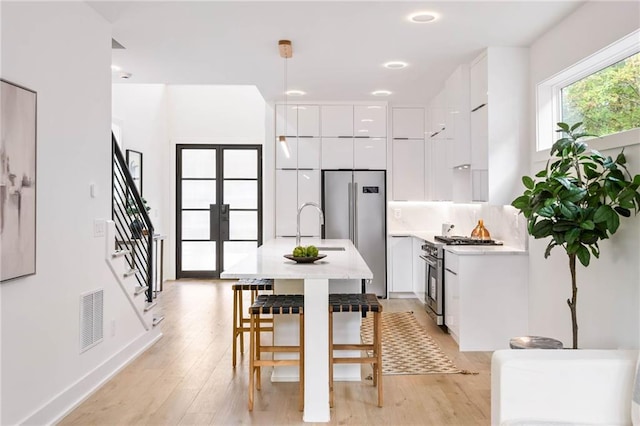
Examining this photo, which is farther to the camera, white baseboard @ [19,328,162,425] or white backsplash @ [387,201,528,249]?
white backsplash @ [387,201,528,249]

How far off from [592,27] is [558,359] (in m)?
2.30

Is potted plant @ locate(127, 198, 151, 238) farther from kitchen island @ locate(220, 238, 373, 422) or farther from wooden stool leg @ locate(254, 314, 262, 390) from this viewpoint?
kitchen island @ locate(220, 238, 373, 422)

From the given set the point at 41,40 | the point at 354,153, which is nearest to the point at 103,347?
the point at 41,40

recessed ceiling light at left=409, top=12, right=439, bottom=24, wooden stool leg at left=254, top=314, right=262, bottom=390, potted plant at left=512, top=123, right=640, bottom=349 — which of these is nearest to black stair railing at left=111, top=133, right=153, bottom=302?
wooden stool leg at left=254, top=314, right=262, bottom=390

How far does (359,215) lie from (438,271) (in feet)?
6.48

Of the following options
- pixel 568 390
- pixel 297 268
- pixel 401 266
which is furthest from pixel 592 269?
pixel 401 266

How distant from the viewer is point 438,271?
524cm

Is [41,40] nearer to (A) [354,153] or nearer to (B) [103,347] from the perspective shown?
(B) [103,347]

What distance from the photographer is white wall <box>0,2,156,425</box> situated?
2.72 metres

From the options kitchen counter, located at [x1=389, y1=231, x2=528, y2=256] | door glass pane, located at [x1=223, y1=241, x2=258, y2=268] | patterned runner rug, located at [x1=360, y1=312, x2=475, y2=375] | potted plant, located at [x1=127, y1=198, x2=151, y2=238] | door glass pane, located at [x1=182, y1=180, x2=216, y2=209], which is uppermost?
door glass pane, located at [x1=182, y1=180, x2=216, y2=209]

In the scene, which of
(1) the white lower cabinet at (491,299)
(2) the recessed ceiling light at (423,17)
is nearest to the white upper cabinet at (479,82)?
(2) the recessed ceiling light at (423,17)

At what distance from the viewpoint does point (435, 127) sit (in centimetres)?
662

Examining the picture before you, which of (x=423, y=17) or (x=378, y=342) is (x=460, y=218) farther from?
(x=378, y=342)

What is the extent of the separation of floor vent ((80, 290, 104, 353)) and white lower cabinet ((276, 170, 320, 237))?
3482mm
